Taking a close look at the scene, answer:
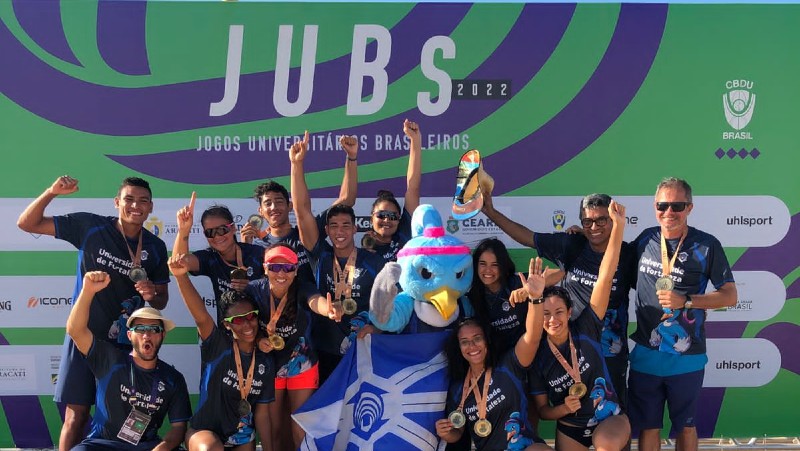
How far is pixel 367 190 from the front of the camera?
4879 millimetres

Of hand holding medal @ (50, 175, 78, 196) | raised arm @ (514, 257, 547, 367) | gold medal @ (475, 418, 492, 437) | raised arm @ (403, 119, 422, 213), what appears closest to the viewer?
raised arm @ (514, 257, 547, 367)

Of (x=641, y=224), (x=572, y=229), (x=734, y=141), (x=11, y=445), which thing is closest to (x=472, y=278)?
(x=572, y=229)

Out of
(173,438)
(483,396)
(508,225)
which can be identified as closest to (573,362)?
(483,396)

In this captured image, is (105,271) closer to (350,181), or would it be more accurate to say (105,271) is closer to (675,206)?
(350,181)

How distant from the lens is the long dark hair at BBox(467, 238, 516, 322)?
383 centimetres

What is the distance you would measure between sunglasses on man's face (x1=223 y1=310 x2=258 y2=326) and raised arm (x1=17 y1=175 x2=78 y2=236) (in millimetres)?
1222

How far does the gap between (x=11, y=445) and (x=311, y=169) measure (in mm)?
2951

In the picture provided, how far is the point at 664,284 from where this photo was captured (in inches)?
146

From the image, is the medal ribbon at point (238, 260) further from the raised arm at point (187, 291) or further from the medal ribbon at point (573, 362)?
the medal ribbon at point (573, 362)

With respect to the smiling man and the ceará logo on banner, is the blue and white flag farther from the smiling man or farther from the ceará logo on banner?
the ceará logo on banner

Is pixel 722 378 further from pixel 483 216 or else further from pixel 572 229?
pixel 483 216

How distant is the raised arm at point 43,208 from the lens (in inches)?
152

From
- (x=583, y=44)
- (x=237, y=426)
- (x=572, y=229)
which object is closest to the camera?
(x=237, y=426)

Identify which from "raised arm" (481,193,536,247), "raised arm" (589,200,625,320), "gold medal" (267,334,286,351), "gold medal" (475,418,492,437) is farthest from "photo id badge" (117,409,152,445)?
"raised arm" (589,200,625,320)
